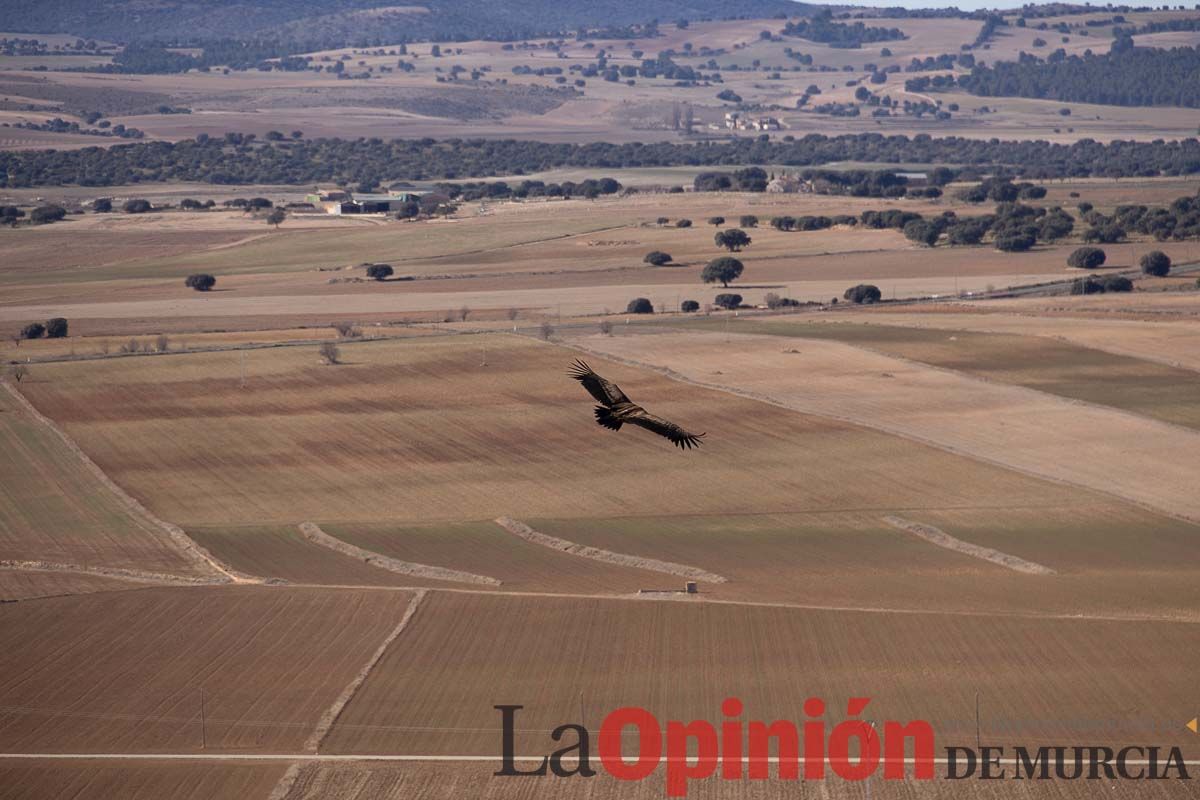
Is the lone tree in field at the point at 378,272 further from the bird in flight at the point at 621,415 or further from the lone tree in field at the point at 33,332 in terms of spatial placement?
the bird in flight at the point at 621,415

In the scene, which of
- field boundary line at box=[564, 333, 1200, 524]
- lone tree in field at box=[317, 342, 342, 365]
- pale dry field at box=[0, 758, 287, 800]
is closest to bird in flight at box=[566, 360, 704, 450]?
pale dry field at box=[0, 758, 287, 800]

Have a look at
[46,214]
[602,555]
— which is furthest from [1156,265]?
[46,214]

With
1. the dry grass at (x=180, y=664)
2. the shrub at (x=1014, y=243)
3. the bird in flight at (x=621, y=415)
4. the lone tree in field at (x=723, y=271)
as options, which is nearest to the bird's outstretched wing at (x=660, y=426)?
the bird in flight at (x=621, y=415)

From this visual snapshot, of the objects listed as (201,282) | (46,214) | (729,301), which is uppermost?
(729,301)

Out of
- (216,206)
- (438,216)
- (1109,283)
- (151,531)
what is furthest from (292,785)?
(216,206)

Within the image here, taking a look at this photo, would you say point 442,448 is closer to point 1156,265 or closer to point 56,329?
point 56,329

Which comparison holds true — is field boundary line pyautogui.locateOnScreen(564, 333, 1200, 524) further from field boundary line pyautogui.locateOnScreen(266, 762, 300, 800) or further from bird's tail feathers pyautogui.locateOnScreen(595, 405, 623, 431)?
bird's tail feathers pyautogui.locateOnScreen(595, 405, 623, 431)

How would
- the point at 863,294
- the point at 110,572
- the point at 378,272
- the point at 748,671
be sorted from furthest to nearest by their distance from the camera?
the point at 378,272 < the point at 863,294 < the point at 110,572 < the point at 748,671
